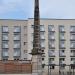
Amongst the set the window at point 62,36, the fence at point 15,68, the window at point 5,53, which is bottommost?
the fence at point 15,68

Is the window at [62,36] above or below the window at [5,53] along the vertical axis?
above

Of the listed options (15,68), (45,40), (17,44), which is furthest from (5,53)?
(15,68)

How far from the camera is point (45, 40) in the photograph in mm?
71688

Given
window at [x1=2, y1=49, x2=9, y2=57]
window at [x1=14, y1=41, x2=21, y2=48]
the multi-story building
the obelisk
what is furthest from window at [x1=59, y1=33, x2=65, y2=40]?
the obelisk

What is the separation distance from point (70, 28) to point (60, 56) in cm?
550

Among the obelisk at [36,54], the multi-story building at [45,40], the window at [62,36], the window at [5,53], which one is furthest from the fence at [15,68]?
the window at [62,36]

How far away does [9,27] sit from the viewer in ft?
235

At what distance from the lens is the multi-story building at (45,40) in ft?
233

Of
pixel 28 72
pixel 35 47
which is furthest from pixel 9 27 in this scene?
pixel 35 47

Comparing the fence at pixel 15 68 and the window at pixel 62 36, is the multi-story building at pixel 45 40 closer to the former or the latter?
the window at pixel 62 36

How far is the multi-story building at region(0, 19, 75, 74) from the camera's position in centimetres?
7100

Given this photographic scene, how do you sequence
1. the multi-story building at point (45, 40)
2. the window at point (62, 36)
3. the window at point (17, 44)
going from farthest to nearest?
the window at point (17, 44)
the window at point (62, 36)
the multi-story building at point (45, 40)

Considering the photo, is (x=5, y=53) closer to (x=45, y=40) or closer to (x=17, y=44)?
(x=17, y=44)

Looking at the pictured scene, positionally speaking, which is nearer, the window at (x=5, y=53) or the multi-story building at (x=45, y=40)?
the multi-story building at (x=45, y=40)
